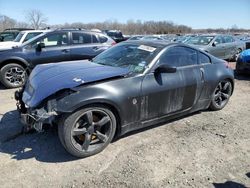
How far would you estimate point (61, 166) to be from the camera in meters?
3.40

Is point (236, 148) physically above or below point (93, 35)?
below

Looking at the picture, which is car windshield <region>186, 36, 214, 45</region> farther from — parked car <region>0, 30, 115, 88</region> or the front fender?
the front fender

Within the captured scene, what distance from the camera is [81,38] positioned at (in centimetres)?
823

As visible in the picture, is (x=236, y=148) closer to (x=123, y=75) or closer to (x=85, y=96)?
(x=123, y=75)

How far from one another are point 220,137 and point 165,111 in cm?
100

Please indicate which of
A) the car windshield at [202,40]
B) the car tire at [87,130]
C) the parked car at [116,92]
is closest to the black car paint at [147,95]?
the parked car at [116,92]

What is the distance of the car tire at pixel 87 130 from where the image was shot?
3373 mm

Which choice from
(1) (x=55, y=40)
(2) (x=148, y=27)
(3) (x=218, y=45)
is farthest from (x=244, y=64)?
(2) (x=148, y=27)

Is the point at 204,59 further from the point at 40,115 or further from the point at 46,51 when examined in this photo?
the point at 46,51

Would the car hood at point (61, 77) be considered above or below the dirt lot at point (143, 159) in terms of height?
above

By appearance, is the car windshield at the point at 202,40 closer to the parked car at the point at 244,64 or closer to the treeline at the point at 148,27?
the parked car at the point at 244,64

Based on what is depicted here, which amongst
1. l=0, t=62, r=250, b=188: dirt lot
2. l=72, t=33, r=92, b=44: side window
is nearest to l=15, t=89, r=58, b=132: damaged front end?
l=0, t=62, r=250, b=188: dirt lot

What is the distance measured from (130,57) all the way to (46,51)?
413 cm

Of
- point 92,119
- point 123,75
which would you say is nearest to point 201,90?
point 123,75
